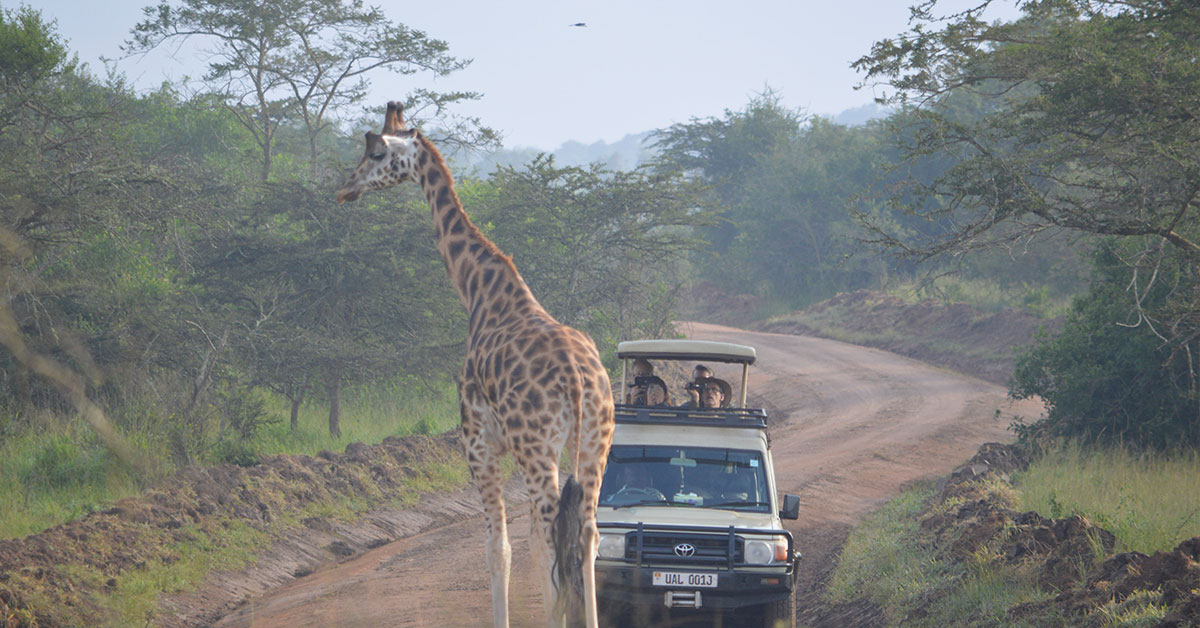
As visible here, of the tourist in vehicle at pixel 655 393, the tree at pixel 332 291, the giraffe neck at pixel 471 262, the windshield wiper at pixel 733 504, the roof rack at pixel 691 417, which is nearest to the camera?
the giraffe neck at pixel 471 262

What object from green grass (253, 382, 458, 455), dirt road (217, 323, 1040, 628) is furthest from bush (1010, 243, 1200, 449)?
green grass (253, 382, 458, 455)

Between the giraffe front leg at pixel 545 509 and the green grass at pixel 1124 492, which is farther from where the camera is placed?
the green grass at pixel 1124 492

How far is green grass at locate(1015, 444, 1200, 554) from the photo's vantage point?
8758mm

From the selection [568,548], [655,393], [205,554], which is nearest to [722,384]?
[655,393]

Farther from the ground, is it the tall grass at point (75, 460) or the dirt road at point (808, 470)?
the tall grass at point (75, 460)

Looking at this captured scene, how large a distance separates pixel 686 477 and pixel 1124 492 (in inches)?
211

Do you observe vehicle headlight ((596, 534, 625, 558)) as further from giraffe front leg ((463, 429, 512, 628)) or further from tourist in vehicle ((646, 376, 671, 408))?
tourist in vehicle ((646, 376, 671, 408))

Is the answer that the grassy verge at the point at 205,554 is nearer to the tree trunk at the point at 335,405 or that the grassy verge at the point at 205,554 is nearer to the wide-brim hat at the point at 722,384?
the tree trunk at the point at 335,405

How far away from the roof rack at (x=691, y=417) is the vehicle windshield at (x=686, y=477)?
27cm

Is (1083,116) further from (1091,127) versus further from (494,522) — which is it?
Result: (494,522)

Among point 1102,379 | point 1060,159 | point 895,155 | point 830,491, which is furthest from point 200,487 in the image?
point 895,155

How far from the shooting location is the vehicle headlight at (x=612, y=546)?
24.7 ft

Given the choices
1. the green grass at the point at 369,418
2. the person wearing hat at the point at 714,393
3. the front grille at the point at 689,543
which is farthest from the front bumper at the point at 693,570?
the green grass at the point at 369,418

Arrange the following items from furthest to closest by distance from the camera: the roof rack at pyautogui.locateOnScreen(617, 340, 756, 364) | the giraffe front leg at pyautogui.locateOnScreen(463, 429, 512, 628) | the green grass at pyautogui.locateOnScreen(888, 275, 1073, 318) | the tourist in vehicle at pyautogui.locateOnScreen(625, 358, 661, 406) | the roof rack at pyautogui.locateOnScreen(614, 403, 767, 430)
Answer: the green grass at pyautogui.locateOnScreen(888, 275, 1073, 318) < the tourist in vehicle at pyautogui.locateOnScreen(625, 358, 661, 406) < the roof rack at pyautogui.locateOnScreen(617, 340, 756, 364) < the roof rack at pyautogui.locateOnScreen(614, 403, 767, 430) < the giraffe front leg at pyautogui.locateOnScreen(463, 429, 512, 628)
